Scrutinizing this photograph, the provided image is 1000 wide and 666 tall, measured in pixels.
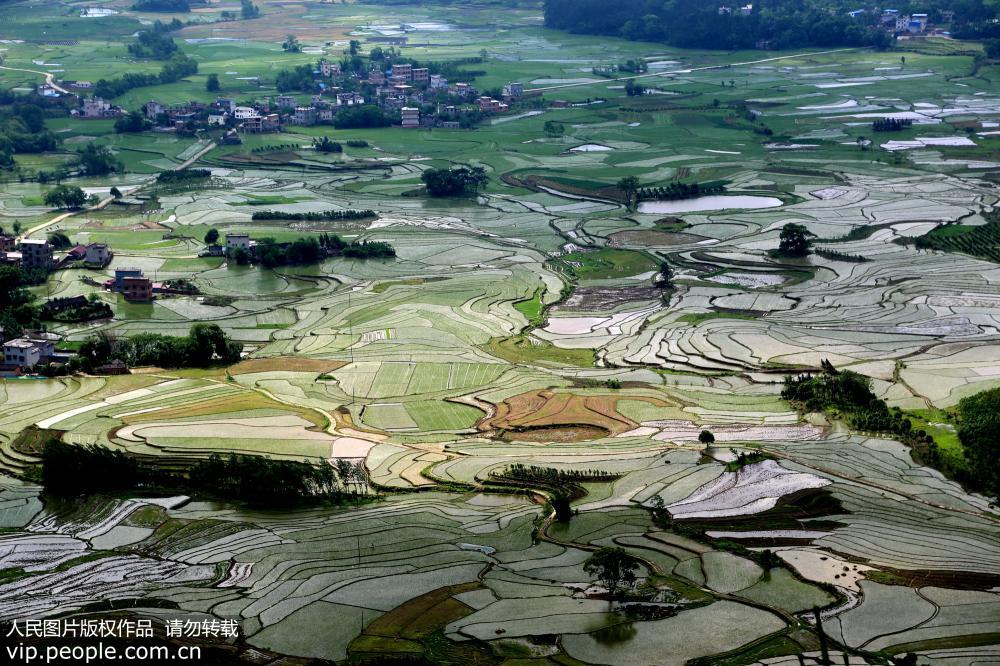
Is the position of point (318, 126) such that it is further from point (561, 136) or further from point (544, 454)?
point (544, 454)

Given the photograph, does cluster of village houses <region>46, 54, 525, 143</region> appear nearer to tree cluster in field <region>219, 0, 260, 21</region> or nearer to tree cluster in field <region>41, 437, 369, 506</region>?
tree cluster in field <region>219, 0, 260, 21</region>

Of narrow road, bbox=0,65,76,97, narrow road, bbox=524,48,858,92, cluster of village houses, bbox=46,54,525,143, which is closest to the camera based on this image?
cluster of village houses, bbox=46,54,525,143

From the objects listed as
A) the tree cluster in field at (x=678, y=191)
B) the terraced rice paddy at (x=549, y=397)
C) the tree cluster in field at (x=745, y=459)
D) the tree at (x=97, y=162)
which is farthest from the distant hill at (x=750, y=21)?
Result: the tree cluster in field at (x=745, y=459)

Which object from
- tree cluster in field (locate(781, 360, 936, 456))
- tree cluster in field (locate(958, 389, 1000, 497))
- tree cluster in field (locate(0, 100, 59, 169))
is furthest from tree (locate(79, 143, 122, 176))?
tree cluster in field (locate(958, 389, 1000, 497))

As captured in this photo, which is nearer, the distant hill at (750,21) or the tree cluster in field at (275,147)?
the tree cluster in field at (275,147)

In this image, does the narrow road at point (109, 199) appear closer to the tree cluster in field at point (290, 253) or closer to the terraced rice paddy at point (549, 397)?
the terraced rice paddy at point (549, 397)

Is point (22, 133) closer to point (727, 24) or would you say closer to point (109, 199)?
point (109, 199)

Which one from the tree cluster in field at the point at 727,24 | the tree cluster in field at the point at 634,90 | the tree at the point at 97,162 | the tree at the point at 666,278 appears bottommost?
the tree at the point at 666,278
